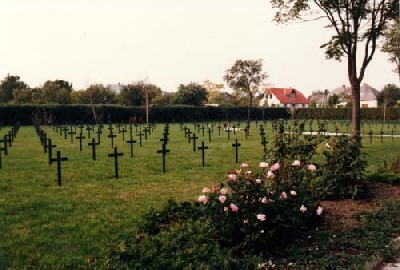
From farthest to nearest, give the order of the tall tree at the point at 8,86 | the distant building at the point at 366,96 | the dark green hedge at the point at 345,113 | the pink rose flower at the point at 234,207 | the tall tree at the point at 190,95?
the distant building at the point at 366,96 < the tall tree at the point at 8,86 < the tall tree at the point at 190,95 < the dark green hedge at the point at 345,113 < the pink rose flower at the point at 234,207

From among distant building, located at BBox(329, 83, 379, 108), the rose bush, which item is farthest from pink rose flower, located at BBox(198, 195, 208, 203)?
distant building, located at BBox(329, 83, 379, 108)

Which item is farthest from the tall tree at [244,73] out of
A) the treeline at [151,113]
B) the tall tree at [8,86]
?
the tall tree at [8,86]

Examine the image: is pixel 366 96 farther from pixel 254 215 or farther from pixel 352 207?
pixel 254 215

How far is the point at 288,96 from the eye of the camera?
100875 mm

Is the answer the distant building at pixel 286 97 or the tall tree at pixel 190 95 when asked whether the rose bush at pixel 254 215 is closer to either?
the tall tree at pixel 190 95

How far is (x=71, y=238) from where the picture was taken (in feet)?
20.2

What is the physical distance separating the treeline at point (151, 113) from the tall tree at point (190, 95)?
25.4 feet

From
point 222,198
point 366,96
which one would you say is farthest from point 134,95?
point 222,198

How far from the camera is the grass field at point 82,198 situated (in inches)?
223

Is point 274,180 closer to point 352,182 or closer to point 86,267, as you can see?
point 352,182

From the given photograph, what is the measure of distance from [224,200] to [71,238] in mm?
2449

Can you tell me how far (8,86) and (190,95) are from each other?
3409 cm

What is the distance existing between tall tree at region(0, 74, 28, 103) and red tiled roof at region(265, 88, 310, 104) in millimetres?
54411

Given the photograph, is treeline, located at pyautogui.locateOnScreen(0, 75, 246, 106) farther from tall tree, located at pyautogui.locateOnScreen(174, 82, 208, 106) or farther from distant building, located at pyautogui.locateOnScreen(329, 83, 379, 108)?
distant building, located at pyautogui.locateOnScreen(329, 83, 379, 108)
